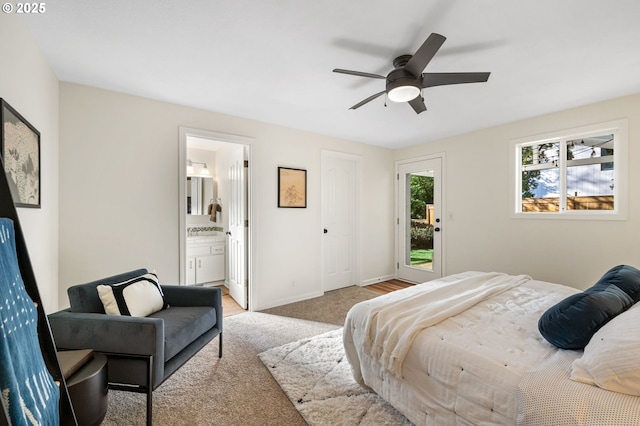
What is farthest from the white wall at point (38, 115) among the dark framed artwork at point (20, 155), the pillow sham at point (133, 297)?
the pillow sham at point (133, 297)

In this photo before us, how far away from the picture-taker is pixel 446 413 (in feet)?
4.33

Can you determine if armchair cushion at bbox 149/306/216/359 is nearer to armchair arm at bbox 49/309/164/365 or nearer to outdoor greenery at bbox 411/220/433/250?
armchair arm at bbox 49/309/164/365

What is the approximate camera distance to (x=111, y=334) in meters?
Answer: 1.55

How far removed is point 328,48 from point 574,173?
10.8ft

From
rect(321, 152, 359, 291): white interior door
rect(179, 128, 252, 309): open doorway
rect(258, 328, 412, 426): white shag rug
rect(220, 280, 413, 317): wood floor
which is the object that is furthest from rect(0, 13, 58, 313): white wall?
rect(321, 152, 359, 291): white interior door

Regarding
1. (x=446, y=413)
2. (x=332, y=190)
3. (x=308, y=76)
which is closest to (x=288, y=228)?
(x=332, y=190)

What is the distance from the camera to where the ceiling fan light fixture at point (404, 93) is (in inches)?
76.2

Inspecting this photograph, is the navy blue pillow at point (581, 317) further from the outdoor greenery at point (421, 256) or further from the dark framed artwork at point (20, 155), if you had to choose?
the outdoor greenery at point (421, 256)

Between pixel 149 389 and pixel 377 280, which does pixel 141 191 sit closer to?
pixel 149 389

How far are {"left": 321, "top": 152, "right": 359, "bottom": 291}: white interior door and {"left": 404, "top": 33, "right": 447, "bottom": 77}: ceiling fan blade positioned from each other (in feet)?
7.84

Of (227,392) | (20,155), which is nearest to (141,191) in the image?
(20,155)

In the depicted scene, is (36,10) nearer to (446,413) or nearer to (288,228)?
(288,228)

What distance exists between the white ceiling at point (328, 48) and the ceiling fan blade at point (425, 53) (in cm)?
23

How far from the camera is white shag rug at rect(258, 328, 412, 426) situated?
1629mm
